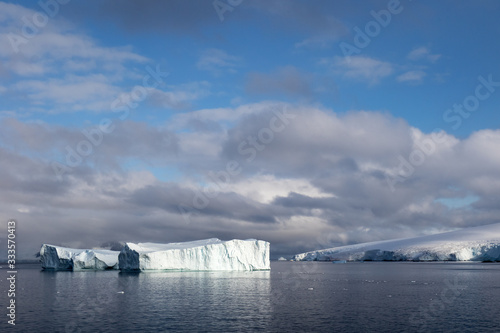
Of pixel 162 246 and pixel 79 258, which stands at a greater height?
pixel 162 246

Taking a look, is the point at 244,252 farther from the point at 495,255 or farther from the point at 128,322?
the point at 495,255

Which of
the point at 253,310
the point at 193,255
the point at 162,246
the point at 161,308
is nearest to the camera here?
the point at 253,310

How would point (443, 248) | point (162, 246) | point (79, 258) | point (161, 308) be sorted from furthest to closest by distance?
1. point (443, 248)
2. point (79, 258)
3. point (162, 246)
4. point (161, 308)

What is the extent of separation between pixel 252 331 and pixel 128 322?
8038 millimetres

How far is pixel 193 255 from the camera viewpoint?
70500 mm

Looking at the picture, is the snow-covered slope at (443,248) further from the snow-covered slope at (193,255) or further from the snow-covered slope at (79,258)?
the snow-covered slope at (79,258)

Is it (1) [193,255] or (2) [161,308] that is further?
(1) [193,255]

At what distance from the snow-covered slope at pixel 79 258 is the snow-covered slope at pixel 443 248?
4451 inches

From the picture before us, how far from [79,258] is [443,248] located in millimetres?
123725

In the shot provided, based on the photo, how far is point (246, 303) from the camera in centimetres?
3472

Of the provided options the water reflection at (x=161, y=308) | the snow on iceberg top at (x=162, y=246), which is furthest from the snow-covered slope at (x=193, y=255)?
the water reflection at (x=161, y=308)

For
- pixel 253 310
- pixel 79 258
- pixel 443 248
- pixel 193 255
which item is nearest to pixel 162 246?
pixel 193 255

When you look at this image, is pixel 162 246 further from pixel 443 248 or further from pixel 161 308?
pixel 443 248

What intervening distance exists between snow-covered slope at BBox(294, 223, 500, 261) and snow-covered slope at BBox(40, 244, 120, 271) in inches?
4451
